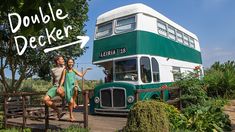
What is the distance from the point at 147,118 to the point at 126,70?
19.5 feet

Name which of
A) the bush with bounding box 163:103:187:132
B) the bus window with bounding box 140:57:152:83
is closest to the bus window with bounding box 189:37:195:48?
the bus window with bounding box 140:57:152:83

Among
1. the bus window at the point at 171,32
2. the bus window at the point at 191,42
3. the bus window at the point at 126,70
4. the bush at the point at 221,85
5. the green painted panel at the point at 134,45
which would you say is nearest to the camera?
the bus window at the point at 126,70

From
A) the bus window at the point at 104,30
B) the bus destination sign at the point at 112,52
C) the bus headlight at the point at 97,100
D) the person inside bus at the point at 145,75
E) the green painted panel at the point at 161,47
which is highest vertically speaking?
the bus window at the point at 104,30

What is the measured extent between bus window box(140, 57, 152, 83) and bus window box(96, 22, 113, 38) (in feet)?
6.45

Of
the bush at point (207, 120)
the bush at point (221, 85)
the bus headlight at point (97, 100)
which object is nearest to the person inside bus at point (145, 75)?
the bus headlight at point (97, 100)

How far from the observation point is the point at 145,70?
12281 mm

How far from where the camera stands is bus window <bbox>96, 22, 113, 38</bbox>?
13453 millimetres

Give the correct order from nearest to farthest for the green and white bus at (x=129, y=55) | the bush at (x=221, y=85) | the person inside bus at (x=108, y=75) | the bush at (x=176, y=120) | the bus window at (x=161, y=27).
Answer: the bush at (x=176, y=120)
the green and white bus at (x=129, y=55)
the person inside bus at (x=108, y=75)
the bus window at (x=161, y=27)
the bush at (x=221, y=85)

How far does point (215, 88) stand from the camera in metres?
18.0

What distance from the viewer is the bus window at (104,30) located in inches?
530

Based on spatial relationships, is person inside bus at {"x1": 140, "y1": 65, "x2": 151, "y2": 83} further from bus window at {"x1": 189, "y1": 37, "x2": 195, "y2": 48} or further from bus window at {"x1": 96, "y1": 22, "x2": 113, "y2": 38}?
bus window at {"x1": 189, "y1": 37, "x2": 195, "y2": 48}

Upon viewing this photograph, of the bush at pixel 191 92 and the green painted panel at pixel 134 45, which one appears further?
the green painted panel at pixel 134 45

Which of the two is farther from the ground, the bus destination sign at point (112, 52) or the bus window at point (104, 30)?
the bus window at point (104, 30)

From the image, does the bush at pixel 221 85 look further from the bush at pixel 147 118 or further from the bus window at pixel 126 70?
the bush at pixel 147 118
